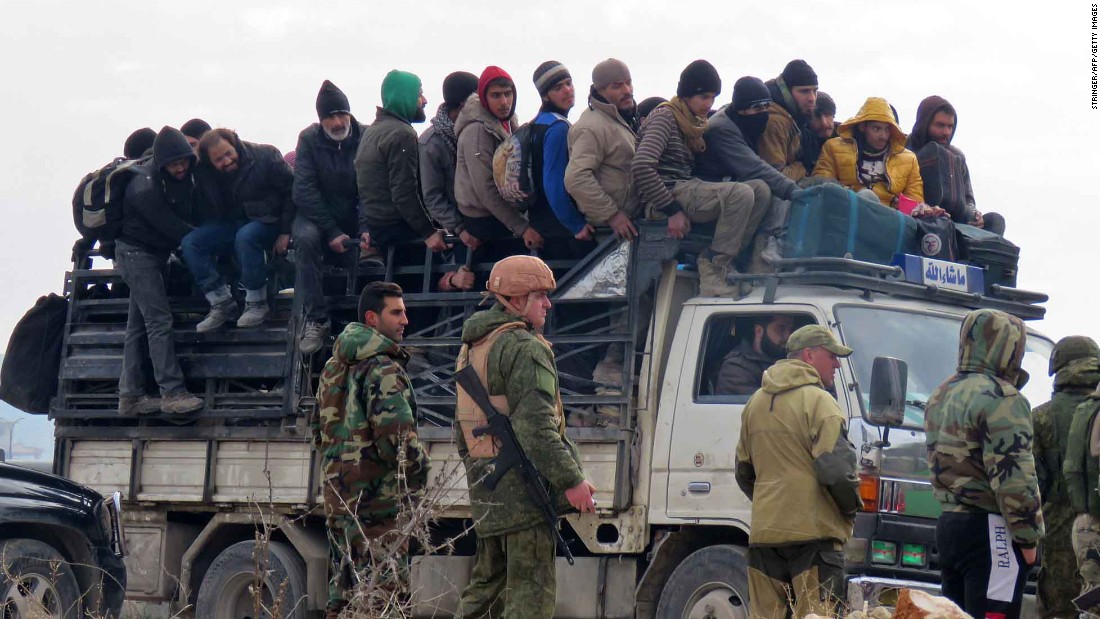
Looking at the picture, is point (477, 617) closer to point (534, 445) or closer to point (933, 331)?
point (534, 445)

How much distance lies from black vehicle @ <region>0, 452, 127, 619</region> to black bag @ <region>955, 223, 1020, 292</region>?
5063 millimetres

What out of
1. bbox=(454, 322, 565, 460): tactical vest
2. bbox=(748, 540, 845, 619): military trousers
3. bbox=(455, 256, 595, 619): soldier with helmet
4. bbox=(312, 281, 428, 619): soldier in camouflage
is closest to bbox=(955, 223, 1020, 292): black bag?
bbox=(748, 540, 845, 619): military trousers

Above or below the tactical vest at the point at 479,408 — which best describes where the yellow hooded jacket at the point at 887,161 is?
above

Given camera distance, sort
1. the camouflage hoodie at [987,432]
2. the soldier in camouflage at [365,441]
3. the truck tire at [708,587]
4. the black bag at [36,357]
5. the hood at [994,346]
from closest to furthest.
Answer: the camouflage hoodie at [987,432], the hood at [994,346], the soldier in camouflage at [365,441], the truck tire at [708,587], the black bag at [36,357]

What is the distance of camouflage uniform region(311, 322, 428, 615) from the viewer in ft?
23.7

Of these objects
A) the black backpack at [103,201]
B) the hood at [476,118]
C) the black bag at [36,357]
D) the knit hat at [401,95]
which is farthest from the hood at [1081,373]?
the black bag at [36,357]

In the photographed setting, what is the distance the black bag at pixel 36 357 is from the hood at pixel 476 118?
3.20 m

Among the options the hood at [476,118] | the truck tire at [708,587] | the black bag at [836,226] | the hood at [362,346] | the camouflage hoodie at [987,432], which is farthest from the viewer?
the hood at [476,118]

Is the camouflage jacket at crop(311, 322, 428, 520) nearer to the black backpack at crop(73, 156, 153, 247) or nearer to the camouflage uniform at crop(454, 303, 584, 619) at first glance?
the camouflage uniform at crop(454, 303, 584, 619)

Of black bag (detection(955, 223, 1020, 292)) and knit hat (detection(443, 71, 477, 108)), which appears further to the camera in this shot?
knit hat (detection(443, 71, 477, 108))

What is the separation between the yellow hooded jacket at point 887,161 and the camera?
988 centimetres

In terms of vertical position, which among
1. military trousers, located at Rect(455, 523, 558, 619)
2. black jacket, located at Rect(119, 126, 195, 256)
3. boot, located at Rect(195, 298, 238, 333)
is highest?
black jacket, located at Rect(119, 126, 195, 256)

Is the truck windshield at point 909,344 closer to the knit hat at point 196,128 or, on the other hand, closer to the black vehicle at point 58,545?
the black vehicle at point 58,545

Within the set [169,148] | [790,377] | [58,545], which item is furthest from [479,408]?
[169,148]
